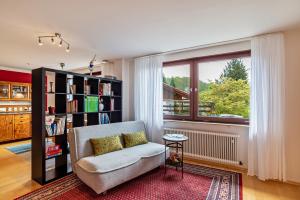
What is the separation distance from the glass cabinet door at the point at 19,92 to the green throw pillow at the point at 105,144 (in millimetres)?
4010

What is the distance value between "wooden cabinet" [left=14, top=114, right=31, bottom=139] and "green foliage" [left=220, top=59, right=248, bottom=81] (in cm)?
559

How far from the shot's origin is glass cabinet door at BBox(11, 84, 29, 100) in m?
5.16

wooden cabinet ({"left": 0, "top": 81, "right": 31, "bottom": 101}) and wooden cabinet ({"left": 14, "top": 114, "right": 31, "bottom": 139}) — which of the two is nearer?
wooden cabinet ({"left": 0, "top": 81, "right": 31, "bottom": 101})

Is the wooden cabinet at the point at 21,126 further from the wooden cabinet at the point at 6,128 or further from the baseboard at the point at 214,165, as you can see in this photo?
the baseboard at the point at 214,165

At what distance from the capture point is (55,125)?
110 inches

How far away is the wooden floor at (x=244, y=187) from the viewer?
7.47ft

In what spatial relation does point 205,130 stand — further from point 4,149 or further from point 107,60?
point 4,149

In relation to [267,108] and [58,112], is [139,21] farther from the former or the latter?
[267,108]

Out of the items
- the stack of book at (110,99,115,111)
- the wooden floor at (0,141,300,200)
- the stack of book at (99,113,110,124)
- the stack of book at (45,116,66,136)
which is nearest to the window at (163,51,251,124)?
the wooden floor at (0,141,300,200)

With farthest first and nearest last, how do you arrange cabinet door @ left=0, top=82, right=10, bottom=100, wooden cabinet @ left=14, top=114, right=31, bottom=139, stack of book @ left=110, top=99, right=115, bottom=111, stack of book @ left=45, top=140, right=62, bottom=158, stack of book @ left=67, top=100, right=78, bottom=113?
1. wooden cabinet @ left=14, top=114, right=31, bottom=139
2. cabinet door @ left=0, top=82, right=10, bottom=100
3. stack of book @ left=110, top=99, right=115, bottom=111
4. stack of book @ left=67, top=100, right=78, bottom=113
5. stack of book @ left=45, top=140, right=62, bottom=158

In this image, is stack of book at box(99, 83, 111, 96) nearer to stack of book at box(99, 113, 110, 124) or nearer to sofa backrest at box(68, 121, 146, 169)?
stack of book at box(99, 113, 110, 124)

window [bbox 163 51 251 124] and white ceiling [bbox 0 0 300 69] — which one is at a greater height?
white ceiling [bbox 0 0 300 69]

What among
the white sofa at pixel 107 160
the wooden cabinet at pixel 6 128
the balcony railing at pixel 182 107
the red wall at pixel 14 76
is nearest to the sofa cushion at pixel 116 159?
the white sofa at pixel 107 160

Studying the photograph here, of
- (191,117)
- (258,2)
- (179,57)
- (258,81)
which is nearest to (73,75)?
(179,57)
